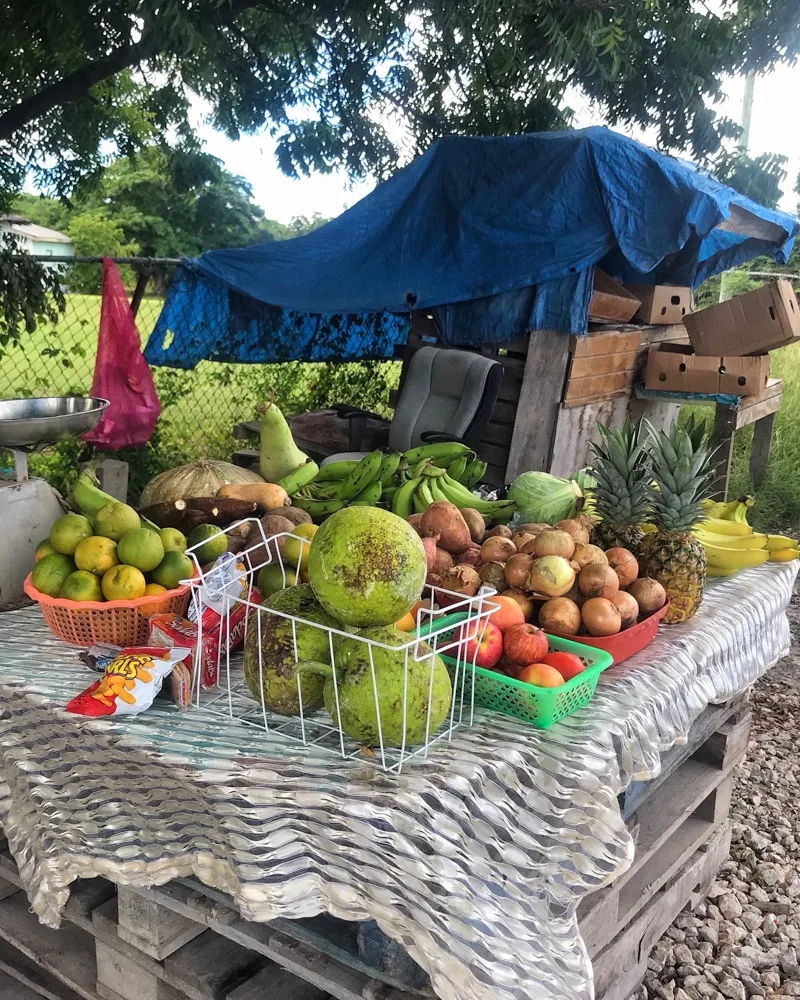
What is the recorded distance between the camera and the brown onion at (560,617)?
194 cm

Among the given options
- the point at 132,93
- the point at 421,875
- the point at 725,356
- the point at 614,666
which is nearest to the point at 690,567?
the point at 614,666

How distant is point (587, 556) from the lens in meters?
2.10

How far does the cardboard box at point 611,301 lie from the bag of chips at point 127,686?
480cm

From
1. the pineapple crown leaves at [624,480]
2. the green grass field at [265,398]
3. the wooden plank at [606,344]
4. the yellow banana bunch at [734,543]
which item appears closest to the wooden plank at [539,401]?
the wooden plank at [606,344]

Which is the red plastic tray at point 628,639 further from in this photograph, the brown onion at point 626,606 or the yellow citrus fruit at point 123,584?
the yellow citrus fruit at point 123,584

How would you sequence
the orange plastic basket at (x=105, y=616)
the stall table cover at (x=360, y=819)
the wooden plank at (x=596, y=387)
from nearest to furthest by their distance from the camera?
1. the stall table cover at (x=360, y=819)
2. the orange plastic basket at (x=105, y=616)
3. the wooden plank at (x=596, y=387)

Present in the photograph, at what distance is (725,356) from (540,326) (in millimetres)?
1504

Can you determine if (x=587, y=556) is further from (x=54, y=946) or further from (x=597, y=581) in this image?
(x=54, y=946)

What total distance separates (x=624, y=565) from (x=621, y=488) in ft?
1.30

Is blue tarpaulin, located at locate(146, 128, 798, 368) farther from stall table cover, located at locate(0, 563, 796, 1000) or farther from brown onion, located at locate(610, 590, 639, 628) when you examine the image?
stall table cover, located at locate(0, 563, 796, 1000)

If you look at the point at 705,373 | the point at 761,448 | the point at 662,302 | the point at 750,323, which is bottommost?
the point at 761,448

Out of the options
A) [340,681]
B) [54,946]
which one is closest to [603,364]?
[340,681]

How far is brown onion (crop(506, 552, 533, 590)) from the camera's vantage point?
6.62 ft

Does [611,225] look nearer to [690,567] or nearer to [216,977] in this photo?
[690,567]
